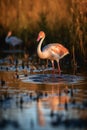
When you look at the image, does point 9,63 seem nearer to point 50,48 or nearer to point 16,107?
point 50,48

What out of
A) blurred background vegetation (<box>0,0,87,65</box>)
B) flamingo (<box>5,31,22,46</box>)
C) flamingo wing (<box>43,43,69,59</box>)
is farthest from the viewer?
flamingo (<box>5,31,22,46</box>)

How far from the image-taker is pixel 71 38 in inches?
675

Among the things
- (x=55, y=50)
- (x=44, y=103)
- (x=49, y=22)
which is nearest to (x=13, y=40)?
(x=49, y=22)

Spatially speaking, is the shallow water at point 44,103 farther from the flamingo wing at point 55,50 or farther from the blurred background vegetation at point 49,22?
the blurred background vegetation at point 49,22

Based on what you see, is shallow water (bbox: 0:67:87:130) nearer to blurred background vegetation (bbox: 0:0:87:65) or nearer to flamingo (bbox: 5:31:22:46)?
blurred background vegetation (bbox: 0:0:87:65)

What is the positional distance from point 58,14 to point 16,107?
1044cm

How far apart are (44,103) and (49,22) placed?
11.1 m

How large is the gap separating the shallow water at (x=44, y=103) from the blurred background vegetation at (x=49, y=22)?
248cm

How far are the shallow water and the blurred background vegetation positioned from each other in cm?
248

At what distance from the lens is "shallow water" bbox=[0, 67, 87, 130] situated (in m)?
8.41

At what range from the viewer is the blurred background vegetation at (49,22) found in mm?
16797

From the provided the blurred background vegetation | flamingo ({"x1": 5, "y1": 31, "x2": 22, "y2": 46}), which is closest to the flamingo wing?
the blurred background vegetation

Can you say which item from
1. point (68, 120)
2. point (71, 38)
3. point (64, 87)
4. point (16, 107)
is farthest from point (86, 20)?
point (68, 120)

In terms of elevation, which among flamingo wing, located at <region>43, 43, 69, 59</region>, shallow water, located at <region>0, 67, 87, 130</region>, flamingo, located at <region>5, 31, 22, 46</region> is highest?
flamingo, located at <region>5, 31, 22, 46</region>
